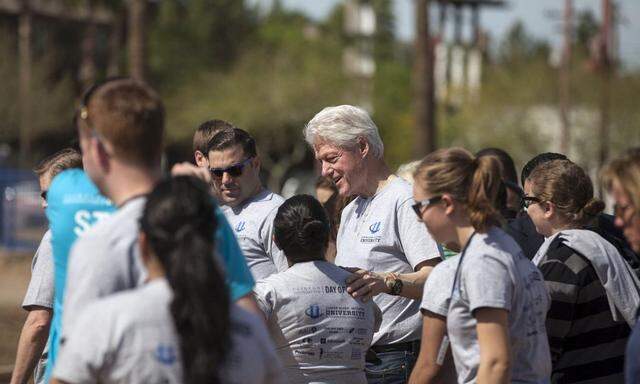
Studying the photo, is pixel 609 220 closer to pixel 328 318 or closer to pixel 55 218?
pixel 328 318

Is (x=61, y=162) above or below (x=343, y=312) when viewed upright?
above

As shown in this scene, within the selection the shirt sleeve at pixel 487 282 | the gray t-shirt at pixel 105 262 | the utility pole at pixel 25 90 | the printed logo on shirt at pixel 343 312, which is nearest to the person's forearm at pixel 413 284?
the printed logo on shirt at pixel 343 312

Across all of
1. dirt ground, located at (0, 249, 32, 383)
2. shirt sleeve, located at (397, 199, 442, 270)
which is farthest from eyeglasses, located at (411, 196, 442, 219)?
dirt ground, located at (0, 249, 32, 383)

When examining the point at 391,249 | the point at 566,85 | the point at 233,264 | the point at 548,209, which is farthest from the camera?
the point at 566,85

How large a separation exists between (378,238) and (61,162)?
146 cm

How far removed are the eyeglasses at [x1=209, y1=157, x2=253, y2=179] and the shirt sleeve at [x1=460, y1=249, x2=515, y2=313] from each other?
1944 millimetres

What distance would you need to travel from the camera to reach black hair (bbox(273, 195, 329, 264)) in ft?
15.5

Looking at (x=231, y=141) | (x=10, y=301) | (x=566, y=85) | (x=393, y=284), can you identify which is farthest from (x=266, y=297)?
(x=566, y=85)

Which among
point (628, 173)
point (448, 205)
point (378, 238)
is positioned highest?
point (628, 173)

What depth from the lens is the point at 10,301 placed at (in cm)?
1742

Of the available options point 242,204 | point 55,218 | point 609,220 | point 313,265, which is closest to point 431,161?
point 313,265

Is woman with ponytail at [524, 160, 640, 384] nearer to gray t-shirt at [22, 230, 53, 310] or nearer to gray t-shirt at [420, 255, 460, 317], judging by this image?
gray t-shirt at [420, 255, 460, 317]

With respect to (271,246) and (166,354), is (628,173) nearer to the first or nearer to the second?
(166,354)

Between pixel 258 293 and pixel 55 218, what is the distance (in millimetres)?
1264
